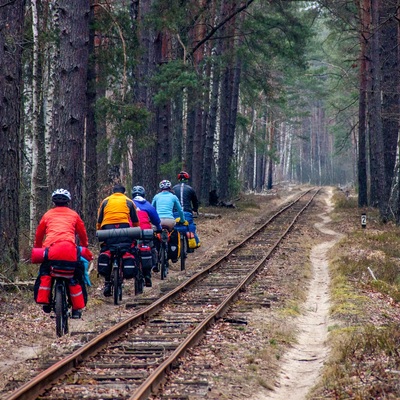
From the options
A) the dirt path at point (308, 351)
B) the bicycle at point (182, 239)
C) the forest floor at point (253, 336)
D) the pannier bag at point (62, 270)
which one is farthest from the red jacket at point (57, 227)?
the bicycle at point (182, 239)

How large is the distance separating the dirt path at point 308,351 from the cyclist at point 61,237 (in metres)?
3.02

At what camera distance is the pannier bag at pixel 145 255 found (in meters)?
13.9

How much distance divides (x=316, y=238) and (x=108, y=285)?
45.8ft

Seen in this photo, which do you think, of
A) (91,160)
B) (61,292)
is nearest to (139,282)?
(61,292)

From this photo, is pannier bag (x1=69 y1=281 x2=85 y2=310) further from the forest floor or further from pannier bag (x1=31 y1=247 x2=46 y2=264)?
pannier bag (x1=31 y1=247 x2=46 y2=264)

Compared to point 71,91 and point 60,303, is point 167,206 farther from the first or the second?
point 60,303

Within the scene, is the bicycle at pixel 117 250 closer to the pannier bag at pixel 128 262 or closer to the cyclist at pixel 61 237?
the pannier bag at pixel 128 262

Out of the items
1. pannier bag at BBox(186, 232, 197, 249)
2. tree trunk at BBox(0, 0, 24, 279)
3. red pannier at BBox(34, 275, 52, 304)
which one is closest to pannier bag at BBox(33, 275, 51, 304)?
red pannier at BBox(34, 275, 52, 304)

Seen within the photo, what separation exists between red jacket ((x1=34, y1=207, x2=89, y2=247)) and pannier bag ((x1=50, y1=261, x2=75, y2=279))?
0.30 meters

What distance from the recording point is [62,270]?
32.1ft

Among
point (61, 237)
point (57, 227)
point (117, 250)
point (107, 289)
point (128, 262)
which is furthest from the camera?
point (107, 289)

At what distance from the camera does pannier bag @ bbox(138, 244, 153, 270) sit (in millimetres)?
13930

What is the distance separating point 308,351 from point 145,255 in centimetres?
473

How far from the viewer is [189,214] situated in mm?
17344
